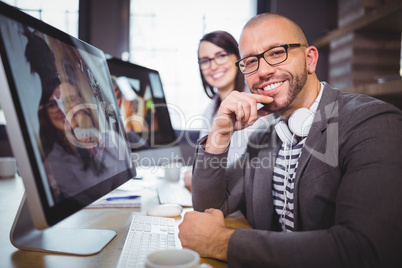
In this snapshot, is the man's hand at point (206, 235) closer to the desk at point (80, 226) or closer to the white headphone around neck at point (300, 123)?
the desk at point (80, 226)

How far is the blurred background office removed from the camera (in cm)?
247

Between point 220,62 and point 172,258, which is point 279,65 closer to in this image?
point 172,258

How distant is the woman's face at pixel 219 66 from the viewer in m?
2.07

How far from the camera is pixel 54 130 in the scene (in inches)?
24.5

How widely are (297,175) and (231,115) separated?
33cm

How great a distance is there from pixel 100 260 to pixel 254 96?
730 mm

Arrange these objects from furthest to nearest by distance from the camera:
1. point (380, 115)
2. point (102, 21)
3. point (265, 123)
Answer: point (102, 21), point (265, 123), point (380, 115)

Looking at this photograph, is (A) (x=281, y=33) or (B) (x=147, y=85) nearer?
(A) (x=281, y=33)

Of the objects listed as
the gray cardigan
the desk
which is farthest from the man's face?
the desk

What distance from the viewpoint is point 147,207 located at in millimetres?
1136

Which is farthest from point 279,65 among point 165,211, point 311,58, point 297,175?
point 165,211

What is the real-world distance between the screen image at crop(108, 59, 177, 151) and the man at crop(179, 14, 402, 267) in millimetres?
473

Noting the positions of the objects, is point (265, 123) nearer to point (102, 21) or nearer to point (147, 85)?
point (147, 85)

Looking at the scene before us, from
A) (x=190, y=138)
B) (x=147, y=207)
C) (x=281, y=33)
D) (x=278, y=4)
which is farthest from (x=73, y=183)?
(x=278, y=4)
